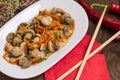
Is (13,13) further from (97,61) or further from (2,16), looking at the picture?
(97,61)

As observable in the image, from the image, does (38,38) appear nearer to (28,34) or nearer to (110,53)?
(28,34)

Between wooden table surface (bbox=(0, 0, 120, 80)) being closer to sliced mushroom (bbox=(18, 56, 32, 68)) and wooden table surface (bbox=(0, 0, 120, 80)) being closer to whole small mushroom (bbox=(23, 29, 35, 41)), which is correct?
sliced mushroom (bbox=(18, 56, 32, 68))

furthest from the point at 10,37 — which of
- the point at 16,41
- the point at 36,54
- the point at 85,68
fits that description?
the point at 85,68

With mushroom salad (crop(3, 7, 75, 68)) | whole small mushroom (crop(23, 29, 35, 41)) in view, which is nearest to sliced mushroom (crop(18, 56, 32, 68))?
mushroom salad (crop(3, 7, 75, 68))

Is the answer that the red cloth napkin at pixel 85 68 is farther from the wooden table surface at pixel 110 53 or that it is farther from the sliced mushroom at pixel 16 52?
the sliced mushroom at pixel 16 52

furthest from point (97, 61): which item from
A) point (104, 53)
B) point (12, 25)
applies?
point (12, 25)

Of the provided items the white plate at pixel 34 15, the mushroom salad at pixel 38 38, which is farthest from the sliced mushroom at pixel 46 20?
the white plate at pixel 34 15
